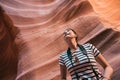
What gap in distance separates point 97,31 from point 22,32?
136 centimetres

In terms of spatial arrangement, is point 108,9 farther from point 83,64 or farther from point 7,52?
point 83,64

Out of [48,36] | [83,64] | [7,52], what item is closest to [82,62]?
[83,64]

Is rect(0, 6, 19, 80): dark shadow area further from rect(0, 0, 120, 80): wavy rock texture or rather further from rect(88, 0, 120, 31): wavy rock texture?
rect(88, 0, 120, 31): wavy rock texture

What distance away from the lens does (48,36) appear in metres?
4.60

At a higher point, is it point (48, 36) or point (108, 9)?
point (108, 9)

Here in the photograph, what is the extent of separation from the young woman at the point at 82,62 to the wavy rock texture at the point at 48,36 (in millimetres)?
1091

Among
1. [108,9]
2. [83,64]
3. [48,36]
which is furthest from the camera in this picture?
[108,9]

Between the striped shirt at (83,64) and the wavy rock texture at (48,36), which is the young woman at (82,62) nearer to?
the striped shirt at (83,64)

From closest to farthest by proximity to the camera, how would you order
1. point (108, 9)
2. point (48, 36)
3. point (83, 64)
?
point (83, 64)
point (48, 36)
point (108, 9)

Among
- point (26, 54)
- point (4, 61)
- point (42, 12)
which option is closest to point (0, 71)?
point (4, 61)

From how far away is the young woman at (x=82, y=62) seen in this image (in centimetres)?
221

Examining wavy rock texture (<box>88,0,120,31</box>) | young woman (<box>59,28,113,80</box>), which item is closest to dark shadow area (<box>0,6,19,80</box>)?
wavy rock texture (<box>88,0,120,31</box>)

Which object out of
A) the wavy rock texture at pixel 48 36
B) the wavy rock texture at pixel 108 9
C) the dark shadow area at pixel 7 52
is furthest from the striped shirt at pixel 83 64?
the dark shadow area at pixel 7 52

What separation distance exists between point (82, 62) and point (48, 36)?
2387 millimetres
